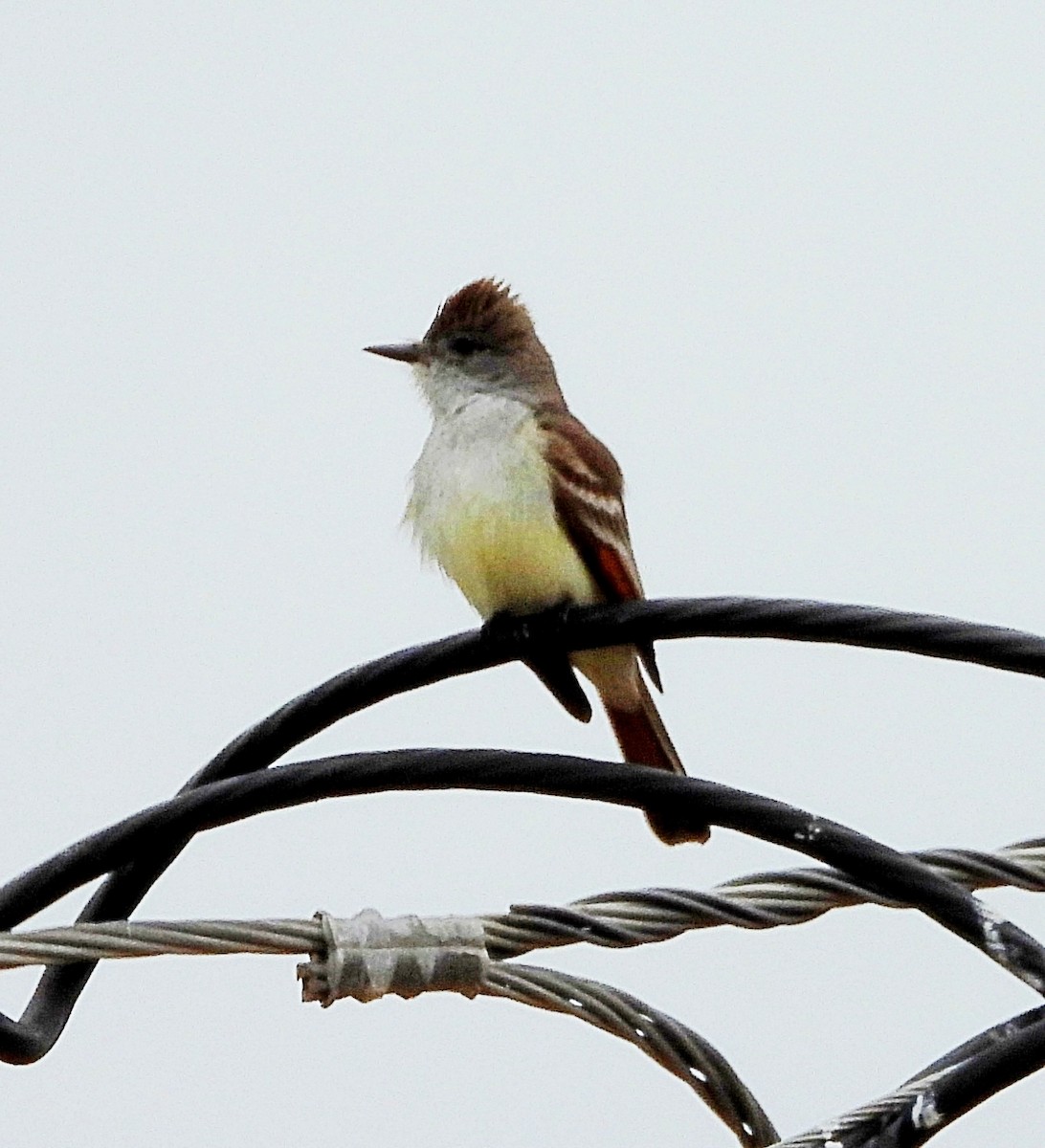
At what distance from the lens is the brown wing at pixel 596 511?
5.41 metres

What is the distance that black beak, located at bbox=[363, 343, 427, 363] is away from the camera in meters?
6.38

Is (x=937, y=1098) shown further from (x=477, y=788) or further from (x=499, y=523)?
(x=499, y=523)

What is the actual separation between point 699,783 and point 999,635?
52cm

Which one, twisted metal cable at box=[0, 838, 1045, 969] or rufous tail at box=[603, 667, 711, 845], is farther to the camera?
rufous tail at box=[603, 667, 711, 845]

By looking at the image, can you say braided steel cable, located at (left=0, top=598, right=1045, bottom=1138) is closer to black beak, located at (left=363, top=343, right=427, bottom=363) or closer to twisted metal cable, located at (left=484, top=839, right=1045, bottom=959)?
twisted metal cable, located at (left=484, top=839, right=1045, bottom=959)

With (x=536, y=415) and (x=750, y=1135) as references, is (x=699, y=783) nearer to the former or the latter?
(x=750, y=1135)

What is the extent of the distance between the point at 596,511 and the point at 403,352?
1.18 metres

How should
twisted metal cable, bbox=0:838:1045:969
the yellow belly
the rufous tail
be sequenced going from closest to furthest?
twisted metal cable, bbox=0:838:1045:969 → the yellow belly → the rufous tail

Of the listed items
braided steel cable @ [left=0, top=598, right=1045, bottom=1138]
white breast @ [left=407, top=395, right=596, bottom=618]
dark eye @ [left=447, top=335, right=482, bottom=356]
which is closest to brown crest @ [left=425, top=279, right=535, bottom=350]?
dark eye @ [left=447, top=335, right=482, bottom=356]

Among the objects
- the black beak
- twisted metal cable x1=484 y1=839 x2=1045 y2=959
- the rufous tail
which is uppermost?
the black beak

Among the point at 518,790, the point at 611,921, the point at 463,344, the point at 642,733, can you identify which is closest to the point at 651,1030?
the point at 611,921

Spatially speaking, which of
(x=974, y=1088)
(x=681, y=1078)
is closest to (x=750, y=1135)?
(x=681, y=1078)

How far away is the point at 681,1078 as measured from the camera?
142 inches

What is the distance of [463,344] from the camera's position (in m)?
6.38
